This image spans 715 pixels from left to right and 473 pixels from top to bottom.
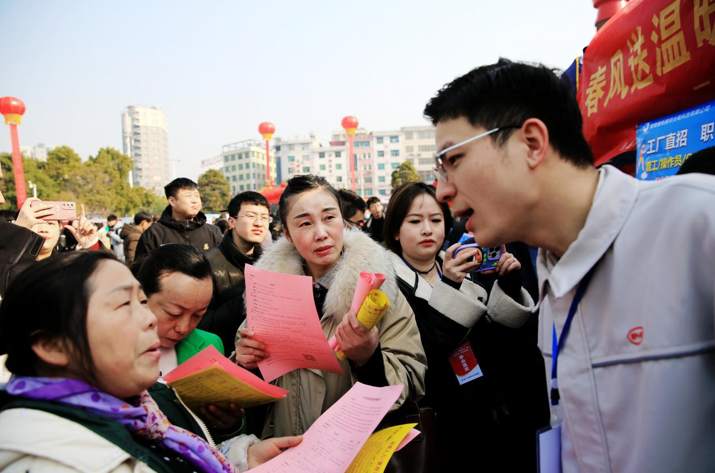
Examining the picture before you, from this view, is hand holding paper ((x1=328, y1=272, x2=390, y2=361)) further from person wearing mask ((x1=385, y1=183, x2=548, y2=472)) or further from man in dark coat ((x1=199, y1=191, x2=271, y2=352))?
man in dark coat ((x1=199, y1=191, x2=271, y2=352))

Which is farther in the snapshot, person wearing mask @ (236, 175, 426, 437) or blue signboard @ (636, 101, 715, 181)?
blue signboard @ (636, 101, 715, 181)

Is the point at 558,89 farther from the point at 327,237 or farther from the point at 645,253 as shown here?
the point at 327,237

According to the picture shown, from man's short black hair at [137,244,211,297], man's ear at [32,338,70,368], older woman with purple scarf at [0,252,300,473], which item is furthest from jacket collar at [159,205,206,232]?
man's ear at [32,338,70,368]

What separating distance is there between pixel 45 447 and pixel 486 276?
1.99 m

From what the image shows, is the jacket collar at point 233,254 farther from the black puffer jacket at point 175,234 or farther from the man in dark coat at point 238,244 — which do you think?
the black puffer jacket at point 175,234

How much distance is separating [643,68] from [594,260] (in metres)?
2.86

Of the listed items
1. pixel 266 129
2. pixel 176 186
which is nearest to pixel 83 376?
pixel 176 186

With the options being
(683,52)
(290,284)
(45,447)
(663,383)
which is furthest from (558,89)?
(683,52)

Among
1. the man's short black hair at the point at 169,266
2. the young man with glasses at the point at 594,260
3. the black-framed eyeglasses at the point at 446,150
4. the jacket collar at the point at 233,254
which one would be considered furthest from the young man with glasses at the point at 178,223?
the young man with glasses at the point at 594,260

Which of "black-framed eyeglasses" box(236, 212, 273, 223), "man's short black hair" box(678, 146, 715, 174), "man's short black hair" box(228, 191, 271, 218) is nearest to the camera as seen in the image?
"man's short black hair" box(678, 146, 715, 174)

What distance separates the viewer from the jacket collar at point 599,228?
3.34 ft

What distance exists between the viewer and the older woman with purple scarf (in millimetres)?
913

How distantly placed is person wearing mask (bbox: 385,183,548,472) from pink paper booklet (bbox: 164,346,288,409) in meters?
0.84

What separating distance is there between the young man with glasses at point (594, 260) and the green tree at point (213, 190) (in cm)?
4916
